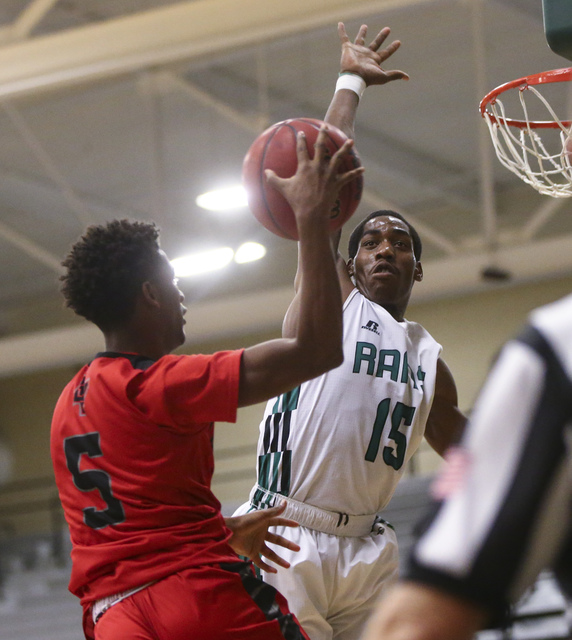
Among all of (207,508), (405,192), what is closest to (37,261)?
(405,192)

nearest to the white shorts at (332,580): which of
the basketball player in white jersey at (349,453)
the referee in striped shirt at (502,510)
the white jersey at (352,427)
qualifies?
the basketball player in white jersey at (349,453)

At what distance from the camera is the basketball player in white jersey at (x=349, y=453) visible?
3.53 meters

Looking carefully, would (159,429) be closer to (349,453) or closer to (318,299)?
(318,299)

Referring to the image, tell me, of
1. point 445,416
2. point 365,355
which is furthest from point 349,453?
point 445,416

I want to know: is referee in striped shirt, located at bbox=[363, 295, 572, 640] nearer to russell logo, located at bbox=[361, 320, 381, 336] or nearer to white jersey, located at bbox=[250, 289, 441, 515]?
white jersey, located at bbox=[250, 289, 441, 515]

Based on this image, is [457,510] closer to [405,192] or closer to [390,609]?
[390,609]

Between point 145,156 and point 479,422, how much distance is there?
40.9 feet

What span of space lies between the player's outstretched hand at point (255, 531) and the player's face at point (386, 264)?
1.30 metres

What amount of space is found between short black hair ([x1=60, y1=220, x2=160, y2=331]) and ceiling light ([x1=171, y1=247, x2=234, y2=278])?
9.00 meters

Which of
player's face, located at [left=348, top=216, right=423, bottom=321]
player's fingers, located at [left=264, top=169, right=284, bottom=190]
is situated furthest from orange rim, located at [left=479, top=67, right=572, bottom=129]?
player's fingers, located at [left=264, top=169, right=284, bottom=190]

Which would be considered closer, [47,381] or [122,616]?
[122,616]

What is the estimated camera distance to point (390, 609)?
1089 millimetres

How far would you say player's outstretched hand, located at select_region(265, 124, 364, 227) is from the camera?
2.42 metres

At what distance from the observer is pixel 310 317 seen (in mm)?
2395
